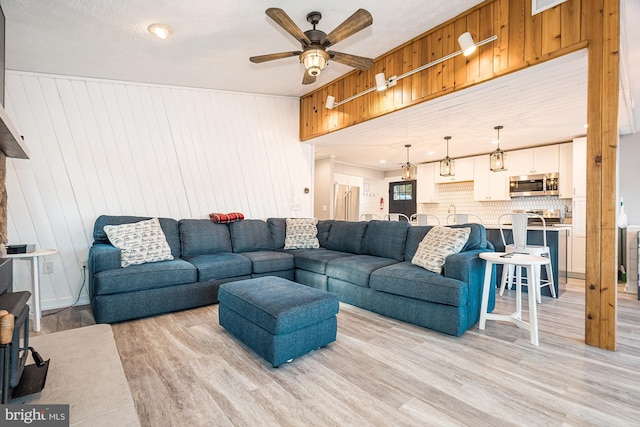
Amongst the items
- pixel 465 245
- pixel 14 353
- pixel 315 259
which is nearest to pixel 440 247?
pixel 465 245

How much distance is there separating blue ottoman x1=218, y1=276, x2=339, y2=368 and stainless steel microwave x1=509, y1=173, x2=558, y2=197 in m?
5.22

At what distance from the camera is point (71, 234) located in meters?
3.36

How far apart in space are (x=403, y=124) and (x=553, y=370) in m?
3.12

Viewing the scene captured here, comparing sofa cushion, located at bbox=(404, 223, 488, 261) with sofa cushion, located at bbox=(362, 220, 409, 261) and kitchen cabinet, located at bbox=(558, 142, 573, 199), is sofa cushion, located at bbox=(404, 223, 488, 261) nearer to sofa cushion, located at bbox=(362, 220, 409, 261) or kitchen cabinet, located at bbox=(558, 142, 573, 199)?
sofa cushion, located at bbox=(362, 220, 409, 261)

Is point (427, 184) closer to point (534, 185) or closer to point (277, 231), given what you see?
point (534, 185)

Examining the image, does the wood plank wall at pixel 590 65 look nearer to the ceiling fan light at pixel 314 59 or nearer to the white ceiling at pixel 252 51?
the white ceiling at pixel 252 51

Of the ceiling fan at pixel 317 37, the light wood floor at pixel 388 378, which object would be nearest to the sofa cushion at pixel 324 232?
the light wood floor at pixel 388 378

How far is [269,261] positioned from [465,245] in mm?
2155

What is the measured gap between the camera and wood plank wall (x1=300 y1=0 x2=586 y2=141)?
2283mm

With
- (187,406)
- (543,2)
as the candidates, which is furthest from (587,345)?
(187,406)

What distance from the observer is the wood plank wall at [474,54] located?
228 cm

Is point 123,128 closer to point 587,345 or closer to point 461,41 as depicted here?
point 461,41

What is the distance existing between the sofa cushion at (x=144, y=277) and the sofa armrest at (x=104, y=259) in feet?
0.18

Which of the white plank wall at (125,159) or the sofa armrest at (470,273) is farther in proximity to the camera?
the white plank wall at (125,159)
